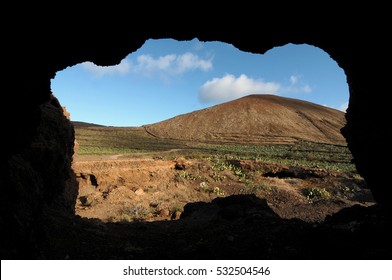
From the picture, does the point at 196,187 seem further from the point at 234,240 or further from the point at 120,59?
the point at 120,59

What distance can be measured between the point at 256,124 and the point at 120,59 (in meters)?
67.3

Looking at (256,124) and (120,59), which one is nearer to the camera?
(120,59)

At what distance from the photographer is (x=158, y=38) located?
8008 mm

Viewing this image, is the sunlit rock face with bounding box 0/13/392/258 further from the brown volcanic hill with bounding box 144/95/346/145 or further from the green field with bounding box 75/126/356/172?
the brown volcanic hill with bounding box 144/95/346/145

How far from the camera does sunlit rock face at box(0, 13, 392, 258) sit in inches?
230

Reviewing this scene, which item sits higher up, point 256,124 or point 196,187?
point 256,124

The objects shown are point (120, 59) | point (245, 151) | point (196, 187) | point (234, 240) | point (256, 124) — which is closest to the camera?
point (120, 59)

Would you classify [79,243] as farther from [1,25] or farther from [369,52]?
[369,52]

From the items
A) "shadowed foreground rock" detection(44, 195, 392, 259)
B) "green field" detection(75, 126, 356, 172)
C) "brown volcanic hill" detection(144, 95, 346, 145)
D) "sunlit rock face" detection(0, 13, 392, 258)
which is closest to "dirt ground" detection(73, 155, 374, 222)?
"green field" detection(75, 126, 356, 172)

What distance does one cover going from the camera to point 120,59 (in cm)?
827

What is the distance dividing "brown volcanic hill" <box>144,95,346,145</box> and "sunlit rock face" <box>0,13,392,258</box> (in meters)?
57.1

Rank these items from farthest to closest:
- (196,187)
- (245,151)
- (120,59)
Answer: (245,151) < (196,187) < (120,59)

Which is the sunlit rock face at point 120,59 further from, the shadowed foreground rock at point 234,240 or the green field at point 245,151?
the green field at point 245,151

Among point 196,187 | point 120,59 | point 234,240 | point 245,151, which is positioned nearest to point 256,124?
point 245,151
